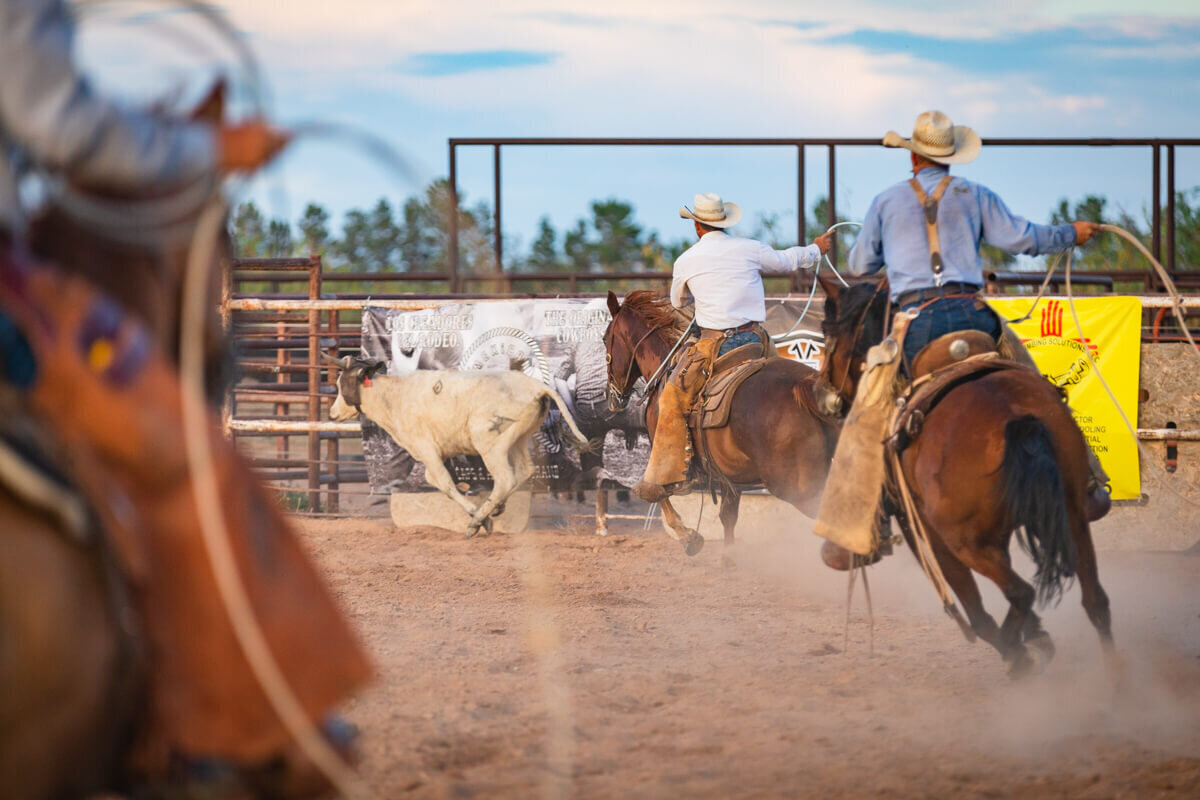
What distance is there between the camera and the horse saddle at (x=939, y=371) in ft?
13.4

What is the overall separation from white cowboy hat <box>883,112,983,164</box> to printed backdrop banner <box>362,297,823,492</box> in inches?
158

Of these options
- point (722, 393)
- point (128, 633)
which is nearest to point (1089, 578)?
point (722, 393)

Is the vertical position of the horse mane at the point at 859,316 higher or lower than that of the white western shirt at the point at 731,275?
lower

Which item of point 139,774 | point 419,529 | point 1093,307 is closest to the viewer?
point 139,774

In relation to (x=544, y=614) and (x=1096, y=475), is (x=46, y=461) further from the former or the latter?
(x=544, y=614)

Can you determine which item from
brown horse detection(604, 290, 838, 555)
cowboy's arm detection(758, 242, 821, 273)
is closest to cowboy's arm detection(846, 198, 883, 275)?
brown horse detection(604, 290, 838, 555)

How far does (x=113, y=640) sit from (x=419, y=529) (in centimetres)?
744

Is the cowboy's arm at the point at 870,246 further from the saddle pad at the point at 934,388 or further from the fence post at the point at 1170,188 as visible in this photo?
the fence post at the point at 1170,188

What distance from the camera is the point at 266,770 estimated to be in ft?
6.22

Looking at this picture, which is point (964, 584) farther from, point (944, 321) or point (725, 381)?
point (725, 381)

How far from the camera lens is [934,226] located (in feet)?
14.2

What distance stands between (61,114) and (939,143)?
3.60m

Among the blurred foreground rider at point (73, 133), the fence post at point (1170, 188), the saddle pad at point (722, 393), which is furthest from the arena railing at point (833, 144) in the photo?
Result: the blurred foreground rider at point (73, 133)

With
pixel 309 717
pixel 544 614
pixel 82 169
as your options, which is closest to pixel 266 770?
pixel 309 717
